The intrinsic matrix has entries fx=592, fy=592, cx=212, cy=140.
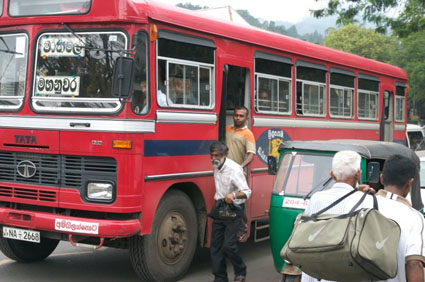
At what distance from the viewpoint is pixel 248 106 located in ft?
27.1

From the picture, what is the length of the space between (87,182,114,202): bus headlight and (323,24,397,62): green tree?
53.6 meters

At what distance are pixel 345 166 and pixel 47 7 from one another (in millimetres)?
4223

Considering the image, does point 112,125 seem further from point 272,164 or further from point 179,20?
point 272,164

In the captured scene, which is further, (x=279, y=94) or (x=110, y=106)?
(x=279, y=94)

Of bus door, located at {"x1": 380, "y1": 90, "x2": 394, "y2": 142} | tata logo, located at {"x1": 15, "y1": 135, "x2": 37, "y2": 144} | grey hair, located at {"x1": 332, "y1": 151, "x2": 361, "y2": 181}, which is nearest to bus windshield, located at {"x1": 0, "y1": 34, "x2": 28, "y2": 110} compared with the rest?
tata logo, located at {"x1": 15, "y1": 135, "x2": 37, "y2": 144}

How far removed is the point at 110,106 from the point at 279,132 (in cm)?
343

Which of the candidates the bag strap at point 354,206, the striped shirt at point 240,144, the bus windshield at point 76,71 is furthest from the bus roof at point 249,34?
the bag strap at point 354,206

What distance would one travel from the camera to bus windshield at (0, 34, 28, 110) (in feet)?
21.9

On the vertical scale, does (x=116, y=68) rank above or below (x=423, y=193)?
above

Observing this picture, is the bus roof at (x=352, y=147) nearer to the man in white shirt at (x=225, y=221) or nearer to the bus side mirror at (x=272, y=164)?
the bus side mirror at (x=272, y=164)

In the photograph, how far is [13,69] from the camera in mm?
6793

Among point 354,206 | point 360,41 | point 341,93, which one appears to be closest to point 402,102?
point 341,93

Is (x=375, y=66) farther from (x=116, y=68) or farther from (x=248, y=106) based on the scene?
(x=116, y=68)

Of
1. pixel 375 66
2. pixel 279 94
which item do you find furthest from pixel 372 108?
pixel 279 94
